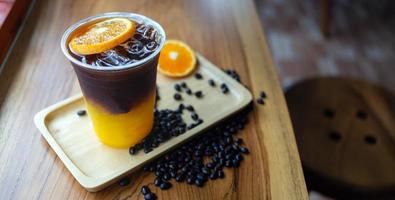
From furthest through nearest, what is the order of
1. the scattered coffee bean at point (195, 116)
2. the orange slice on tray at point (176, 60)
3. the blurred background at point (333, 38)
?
the blurred background at point (333, 38) → the orange slice on tray at point (176, 60) → the scattered coffee bean at point (195, 116)

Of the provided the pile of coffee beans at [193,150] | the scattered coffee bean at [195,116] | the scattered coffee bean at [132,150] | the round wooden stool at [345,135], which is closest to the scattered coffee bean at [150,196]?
the pile of coffee beans at [193,150]

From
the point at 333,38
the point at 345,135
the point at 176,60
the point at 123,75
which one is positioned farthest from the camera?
the point at 333,38

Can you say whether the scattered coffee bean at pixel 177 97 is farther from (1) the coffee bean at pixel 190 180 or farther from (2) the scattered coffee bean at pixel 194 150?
(1) the coffee bean at pixel 190 180

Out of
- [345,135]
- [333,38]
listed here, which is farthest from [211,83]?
[333,38]

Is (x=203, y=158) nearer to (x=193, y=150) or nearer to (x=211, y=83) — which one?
(x=193, y=150)

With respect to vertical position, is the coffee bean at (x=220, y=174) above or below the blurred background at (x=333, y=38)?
above

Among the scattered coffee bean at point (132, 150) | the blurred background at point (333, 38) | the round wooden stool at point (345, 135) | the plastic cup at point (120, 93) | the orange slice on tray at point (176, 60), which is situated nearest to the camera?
the plastic cup at point (120, 93)

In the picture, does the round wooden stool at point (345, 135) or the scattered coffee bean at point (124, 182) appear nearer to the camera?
the scattered coffee bean at point (124, 182)
